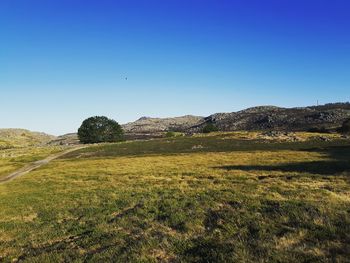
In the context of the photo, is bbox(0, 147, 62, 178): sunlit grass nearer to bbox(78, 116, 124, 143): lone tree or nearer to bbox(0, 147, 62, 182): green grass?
bbox(0, 147, 62, 182): green grass

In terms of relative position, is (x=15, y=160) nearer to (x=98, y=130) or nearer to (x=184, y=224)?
(x=98, y=130)

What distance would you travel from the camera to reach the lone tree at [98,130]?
13925cm

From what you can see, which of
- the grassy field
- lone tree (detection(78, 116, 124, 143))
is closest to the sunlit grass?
the grassy field

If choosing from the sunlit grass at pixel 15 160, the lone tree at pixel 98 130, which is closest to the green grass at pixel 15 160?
the sunlit grass at pixel 15 160

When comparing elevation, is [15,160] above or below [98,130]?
below

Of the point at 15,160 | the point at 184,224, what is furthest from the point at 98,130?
the point at 184,224

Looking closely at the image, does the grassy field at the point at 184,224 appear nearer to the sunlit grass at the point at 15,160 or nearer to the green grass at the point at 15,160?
the green grass at the point at 15,160

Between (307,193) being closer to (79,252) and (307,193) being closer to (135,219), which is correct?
(135,219)

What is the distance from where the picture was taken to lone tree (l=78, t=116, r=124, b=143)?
457 ft

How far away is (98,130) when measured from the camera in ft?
458

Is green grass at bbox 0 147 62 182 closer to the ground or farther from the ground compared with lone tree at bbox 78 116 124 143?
closer to the ground

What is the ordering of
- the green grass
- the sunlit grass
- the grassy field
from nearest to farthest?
the grassy field
the green grass
the sunlit grass

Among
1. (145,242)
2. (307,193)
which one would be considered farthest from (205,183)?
(145,242)

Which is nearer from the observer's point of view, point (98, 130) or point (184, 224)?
point (184, 224)
